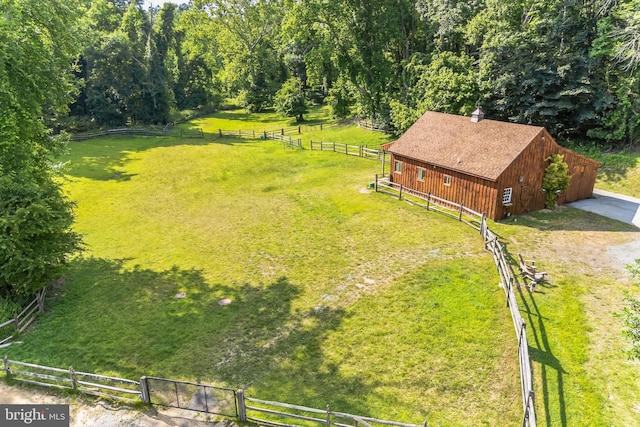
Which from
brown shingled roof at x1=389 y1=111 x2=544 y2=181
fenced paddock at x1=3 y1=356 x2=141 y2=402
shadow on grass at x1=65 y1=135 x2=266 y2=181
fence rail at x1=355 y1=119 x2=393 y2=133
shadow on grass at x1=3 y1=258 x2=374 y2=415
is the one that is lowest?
shadow on grass at x1=3 y1=258 x2=374 y2=415

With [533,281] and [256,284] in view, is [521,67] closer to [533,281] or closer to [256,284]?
[533,281]

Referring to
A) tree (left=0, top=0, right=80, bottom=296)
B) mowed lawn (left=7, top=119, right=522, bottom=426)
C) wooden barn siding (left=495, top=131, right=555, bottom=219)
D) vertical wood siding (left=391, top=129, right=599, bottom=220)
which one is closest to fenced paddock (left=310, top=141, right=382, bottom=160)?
mowed lawn (left=7, top=119, right=522, bottom=426)

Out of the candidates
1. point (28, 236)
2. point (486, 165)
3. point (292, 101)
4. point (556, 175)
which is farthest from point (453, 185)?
point (292, 101)

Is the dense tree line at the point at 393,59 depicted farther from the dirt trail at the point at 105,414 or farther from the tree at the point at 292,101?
the dirt trail at the point at 105,414

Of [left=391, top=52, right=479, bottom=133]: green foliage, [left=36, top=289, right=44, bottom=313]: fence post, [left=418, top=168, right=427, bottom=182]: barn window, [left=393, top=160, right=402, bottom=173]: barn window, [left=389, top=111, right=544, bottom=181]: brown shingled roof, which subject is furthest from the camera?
[left=391, top=52, right=479, bottom=133]: green foliage

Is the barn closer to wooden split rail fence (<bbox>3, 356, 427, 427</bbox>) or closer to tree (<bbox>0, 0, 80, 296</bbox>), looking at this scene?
wooden split rail fence (<bbox>3, 356, 427, 427</bbox>)

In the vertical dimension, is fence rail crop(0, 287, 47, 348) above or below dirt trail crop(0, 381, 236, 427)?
above

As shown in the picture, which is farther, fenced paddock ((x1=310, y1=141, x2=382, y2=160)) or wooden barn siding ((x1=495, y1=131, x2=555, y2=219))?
fenced paddock ((x1=310, y1=141, x2=382, y2=160))
